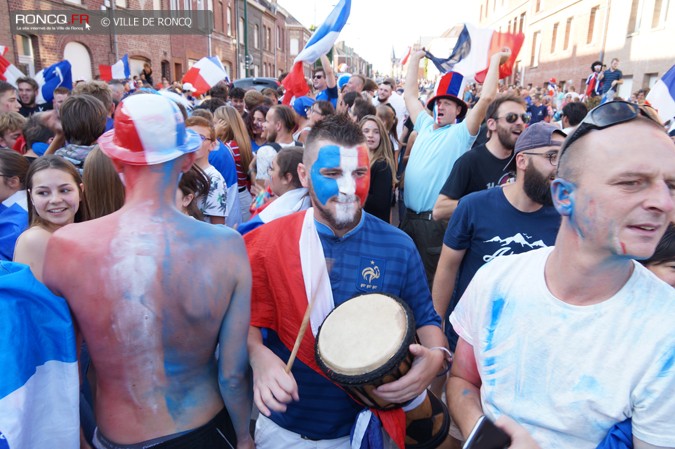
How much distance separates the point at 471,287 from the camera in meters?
1.64

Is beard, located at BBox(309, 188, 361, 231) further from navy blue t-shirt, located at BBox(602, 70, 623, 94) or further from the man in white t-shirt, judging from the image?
navy blue t-shirt, located at BBox(602, 70, 623, 94)

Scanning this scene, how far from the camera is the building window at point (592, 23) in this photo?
74.8 feet

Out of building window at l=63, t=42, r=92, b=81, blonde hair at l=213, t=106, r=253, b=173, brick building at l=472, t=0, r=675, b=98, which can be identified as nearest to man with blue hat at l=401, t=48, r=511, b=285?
blonde hair at l=213, t=106, r=253, b=173


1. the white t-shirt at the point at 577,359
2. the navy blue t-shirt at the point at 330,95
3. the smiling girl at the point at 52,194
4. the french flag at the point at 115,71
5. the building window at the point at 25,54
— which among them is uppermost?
the building window at the point at 25,54

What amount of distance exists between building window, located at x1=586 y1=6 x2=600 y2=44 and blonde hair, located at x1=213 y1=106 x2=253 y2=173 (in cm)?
2412

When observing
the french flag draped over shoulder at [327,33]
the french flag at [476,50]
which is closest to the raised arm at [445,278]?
the french flag at [476,50]

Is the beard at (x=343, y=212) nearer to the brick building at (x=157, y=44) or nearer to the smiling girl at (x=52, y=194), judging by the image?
the smiling girl at (x=52, y=194)

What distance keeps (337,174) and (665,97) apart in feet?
15.6

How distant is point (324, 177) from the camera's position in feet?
6.61

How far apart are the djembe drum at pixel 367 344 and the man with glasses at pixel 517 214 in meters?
1.02

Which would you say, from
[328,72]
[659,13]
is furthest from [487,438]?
[659,13]

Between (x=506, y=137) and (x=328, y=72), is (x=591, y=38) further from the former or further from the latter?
(x=506, y=137)

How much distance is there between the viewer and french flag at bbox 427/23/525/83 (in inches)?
203

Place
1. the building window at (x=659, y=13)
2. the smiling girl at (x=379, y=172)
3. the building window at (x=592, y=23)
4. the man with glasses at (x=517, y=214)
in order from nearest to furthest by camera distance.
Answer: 1. the man with glasses at (x=517, y=214)
2. the smiling girl at (x=379, y=172)
3. the building window at (x=659, y=13)
4. the building window at (x=592, y=23)
